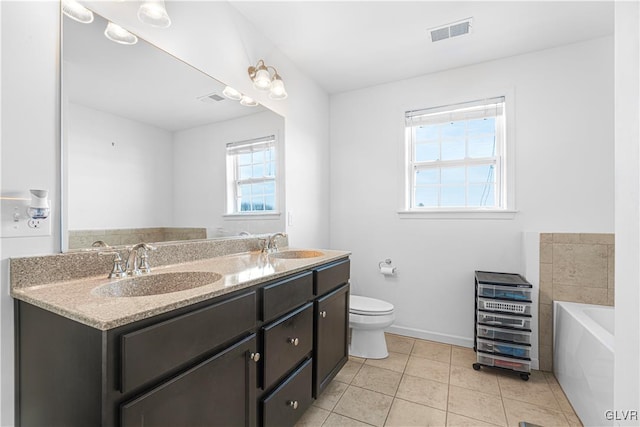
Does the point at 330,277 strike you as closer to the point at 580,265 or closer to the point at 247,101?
the point at 247,101

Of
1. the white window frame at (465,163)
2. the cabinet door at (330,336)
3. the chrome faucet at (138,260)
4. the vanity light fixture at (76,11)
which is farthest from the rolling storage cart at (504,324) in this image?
the vanity light fixture at (76,11)

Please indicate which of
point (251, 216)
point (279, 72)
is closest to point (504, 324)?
point (251, 216)

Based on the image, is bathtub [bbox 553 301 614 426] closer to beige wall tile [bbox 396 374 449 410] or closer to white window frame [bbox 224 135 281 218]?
beige wall tile [bbox 396 374 449 410]

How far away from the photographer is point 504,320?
2.08 meters

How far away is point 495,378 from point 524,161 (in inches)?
67.1

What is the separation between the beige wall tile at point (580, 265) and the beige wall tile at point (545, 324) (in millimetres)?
203

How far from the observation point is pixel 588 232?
2117 mm

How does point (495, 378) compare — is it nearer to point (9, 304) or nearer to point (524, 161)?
point (524, 161)

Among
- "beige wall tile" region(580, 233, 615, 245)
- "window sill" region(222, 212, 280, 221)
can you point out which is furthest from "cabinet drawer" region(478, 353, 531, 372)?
"window sill" region(222, 212, 280, 221)

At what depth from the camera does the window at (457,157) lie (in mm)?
2490

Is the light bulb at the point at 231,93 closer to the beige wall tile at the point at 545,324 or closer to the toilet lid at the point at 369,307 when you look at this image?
the toilet lid at the point at 369,307

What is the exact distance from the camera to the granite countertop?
28.1 inches

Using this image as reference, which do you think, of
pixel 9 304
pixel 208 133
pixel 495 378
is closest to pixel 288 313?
pixel 9 304

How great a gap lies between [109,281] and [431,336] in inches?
101
